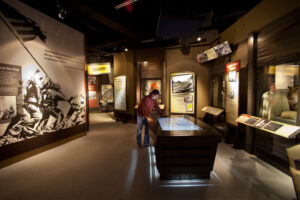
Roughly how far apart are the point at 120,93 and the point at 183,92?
3.39 meters

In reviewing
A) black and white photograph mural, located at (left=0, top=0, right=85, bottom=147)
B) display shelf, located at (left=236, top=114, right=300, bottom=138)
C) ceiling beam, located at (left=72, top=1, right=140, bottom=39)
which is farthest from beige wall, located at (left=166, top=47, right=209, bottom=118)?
black and white photograph mural, located at (left=0, top=0, right=85, bottom=147)

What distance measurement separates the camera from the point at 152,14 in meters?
5.09

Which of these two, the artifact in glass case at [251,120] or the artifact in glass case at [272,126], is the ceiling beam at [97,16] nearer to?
the artifact in glass case at [251,120]

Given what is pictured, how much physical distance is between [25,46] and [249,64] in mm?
5505

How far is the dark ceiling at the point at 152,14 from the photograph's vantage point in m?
3.96

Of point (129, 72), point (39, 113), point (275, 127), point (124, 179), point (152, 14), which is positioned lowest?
point (124, 179)

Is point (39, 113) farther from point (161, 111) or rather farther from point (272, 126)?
point (272, 126)

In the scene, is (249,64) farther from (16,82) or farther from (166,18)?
(16,82)

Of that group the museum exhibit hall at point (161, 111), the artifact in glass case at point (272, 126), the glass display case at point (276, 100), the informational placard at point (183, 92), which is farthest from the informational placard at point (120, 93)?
the artifact in glass case at point (272, 126)

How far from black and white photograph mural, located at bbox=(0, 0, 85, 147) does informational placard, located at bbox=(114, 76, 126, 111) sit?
8.74ft

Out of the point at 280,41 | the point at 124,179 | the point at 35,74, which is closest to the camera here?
the point at 124,179

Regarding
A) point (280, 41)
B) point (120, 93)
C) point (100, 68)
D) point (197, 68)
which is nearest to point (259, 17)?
point (280, 41)

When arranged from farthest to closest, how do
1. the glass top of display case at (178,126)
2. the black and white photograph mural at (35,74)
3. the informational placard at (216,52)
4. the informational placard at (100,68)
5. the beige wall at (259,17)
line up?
the informational placard at (100,68), the informational placard at (216,52), the black and white photograph mural at (35,74), the beige wall at (259,17), the glass top of display case at (178,126)

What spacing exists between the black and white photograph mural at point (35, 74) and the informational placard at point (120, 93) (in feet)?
8.74
